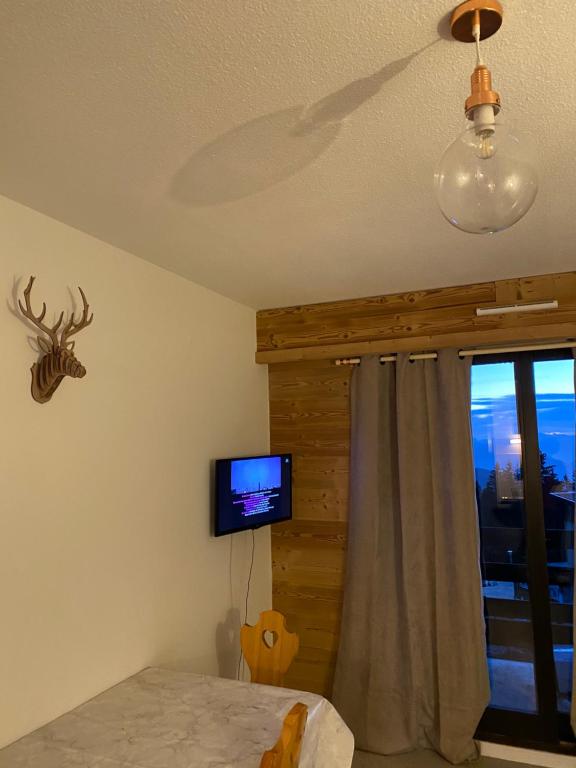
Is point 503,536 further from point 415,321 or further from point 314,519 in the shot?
point 415,321

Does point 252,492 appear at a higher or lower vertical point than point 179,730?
higher

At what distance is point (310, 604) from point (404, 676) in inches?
28.0

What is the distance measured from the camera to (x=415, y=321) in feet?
11.2

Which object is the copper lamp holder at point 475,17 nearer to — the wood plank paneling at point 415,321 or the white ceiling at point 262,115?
the white ceiling at point 262,115

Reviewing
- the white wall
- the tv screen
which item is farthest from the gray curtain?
the white wall

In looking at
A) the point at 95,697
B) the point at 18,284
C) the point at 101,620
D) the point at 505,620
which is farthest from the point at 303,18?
the point at 505,620

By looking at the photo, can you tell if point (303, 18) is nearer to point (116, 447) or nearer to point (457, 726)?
point (116, 447)

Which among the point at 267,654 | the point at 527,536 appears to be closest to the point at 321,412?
the point at 527,536

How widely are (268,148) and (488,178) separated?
83 centimetres

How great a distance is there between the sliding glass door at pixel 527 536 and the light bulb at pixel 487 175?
2431 mm

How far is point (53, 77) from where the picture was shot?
1.35m

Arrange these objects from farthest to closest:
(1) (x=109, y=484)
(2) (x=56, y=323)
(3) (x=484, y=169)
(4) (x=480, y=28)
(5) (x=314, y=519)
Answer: (5) (x=314, y=519) < (1) (x=109, y=484) < (2) (x=56, y=323) < (4) (x=480, y=28) < (3) (x=484, y=169)

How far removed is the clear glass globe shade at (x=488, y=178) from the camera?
1.06 meters

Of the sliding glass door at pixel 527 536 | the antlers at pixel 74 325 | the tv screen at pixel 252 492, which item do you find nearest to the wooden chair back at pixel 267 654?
the tv screen at pixel 252 492
